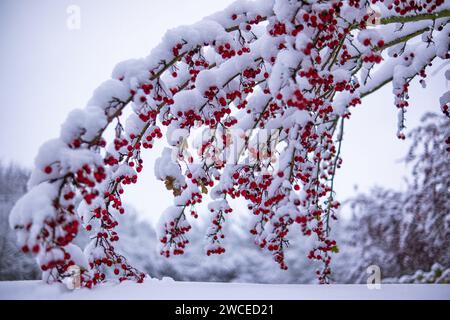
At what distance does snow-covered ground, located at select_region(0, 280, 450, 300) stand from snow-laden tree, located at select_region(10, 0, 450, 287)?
0.21m

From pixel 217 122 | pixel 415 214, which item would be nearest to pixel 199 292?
pixel 217 122

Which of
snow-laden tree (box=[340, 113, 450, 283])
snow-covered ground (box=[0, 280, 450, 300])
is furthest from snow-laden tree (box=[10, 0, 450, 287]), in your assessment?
snow-laden tree (box=[340, 113, 450, 283])

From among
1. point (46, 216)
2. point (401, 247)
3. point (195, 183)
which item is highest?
point (195, 183)

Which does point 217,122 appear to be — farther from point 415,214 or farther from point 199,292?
point 415,214

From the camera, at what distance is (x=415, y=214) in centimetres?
1104

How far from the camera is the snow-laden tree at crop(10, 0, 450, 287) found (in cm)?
213

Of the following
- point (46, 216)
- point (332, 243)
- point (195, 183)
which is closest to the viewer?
point (46, 216)

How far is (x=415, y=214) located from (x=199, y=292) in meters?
10.2

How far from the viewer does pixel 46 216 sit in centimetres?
194

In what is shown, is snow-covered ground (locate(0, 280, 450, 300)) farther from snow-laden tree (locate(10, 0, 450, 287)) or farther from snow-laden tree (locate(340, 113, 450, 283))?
snow-laden tree (locate(340, 113, 450, 283))

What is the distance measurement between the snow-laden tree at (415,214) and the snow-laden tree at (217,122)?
7095 millimetres
